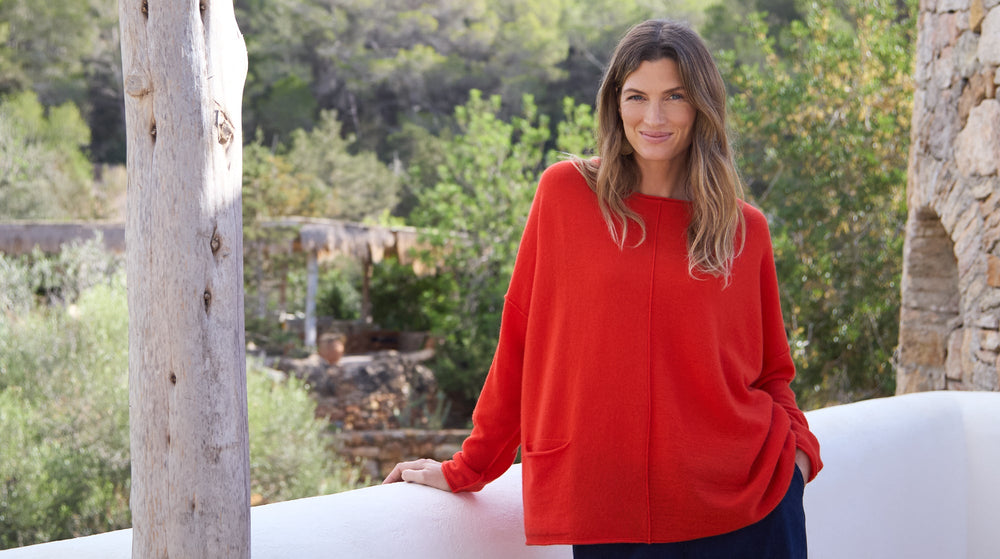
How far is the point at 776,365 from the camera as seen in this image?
164 cm

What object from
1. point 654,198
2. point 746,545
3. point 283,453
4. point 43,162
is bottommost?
point 283,453

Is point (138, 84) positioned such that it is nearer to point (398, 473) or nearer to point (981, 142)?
point (398, 473)

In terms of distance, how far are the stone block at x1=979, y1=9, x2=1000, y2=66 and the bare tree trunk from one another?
2922 mm

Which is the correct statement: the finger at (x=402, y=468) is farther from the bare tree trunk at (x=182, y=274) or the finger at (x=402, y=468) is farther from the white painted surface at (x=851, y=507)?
the bare tree trunk at (x=182, y=274)

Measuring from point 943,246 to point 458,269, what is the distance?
731 centimetres

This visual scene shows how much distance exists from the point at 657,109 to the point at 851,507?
4.33ft

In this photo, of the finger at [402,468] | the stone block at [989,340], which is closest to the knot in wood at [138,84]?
the finger at [402,468]

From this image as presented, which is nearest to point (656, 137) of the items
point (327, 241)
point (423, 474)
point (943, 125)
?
point (423, 474)

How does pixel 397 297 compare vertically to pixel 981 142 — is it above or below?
below

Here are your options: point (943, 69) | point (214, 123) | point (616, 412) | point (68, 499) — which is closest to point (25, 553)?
point (214, 123)

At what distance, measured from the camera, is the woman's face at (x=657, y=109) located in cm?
148

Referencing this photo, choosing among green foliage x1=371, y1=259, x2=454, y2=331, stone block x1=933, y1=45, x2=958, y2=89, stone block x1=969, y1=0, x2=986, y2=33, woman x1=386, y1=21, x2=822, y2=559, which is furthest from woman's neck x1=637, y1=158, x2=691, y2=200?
green foliage x1=371, y1=259, x2=454, y2=331

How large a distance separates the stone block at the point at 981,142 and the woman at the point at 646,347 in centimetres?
210

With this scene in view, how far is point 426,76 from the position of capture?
21.7 m
